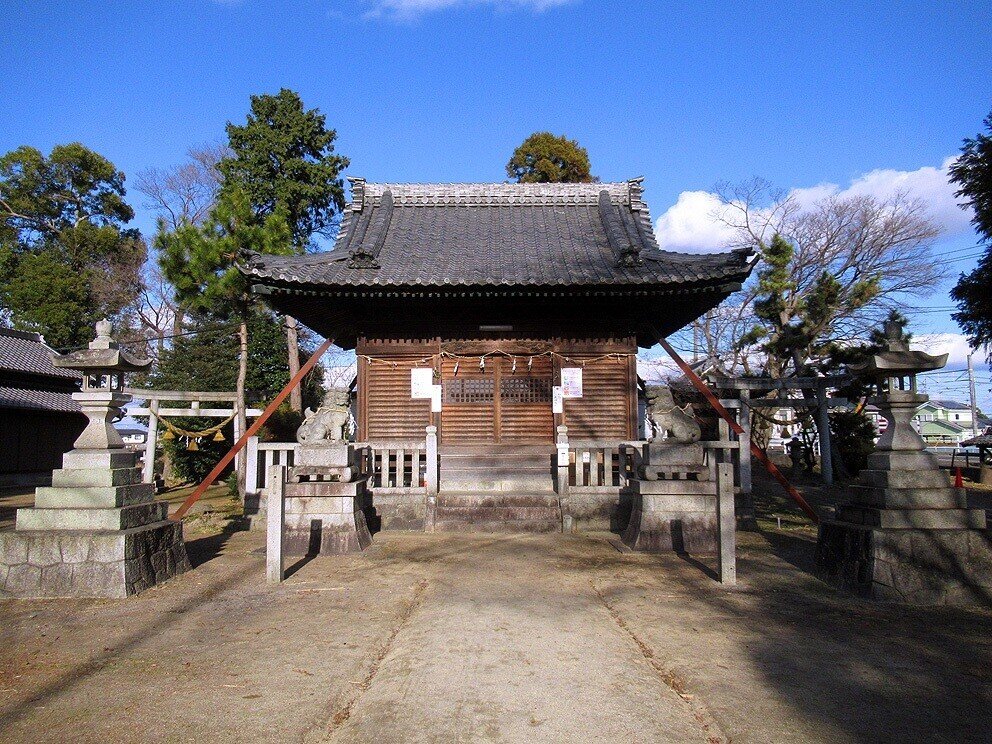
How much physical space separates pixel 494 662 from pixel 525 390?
340 inches

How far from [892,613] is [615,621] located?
9.18ft

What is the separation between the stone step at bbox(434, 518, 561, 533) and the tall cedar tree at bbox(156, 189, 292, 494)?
661 cm

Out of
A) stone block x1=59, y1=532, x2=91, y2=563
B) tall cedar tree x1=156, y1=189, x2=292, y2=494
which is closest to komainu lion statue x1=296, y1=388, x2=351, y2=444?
stone block x1=59, y1=532, x2=91, y2=563

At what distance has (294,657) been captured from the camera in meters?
4.84

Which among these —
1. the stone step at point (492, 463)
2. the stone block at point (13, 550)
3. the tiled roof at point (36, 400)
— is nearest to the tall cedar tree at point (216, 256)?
the stone step at point (492, 463)

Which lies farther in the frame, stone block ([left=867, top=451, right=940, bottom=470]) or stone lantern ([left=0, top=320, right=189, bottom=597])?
stone block ([left=867, top=451, right=940, bottom=470])

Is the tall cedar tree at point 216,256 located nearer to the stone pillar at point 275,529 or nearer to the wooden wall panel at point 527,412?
the wooden wall panel at point 527,412

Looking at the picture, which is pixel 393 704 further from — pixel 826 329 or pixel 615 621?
pixel 826 329

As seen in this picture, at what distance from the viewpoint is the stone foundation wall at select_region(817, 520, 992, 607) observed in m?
6.38

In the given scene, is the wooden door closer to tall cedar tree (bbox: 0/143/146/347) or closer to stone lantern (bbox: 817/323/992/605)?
stone lantern (bbox: 817/323/992/605)

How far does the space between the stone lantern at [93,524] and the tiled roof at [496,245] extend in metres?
4.00

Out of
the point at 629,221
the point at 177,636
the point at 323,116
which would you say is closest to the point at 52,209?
the point at 323,116

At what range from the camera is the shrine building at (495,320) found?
36.9 feet

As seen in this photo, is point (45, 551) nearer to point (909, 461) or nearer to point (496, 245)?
point (909, 461)
